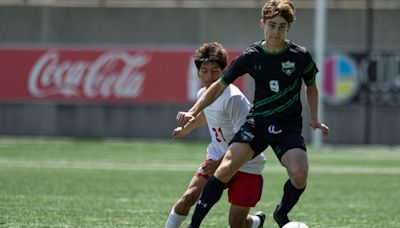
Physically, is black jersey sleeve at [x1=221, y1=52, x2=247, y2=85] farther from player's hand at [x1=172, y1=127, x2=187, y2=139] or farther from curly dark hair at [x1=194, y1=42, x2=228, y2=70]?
player's hand at [x1=172, y1=127, x2=187, y2=139]

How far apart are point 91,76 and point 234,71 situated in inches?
712

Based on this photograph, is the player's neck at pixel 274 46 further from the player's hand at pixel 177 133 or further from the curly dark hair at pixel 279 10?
the player's hand at pixel 177 133

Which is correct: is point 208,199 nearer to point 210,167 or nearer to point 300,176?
point 210,167

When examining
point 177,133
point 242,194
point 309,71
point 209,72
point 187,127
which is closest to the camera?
point 177,133

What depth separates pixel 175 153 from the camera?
2067cm

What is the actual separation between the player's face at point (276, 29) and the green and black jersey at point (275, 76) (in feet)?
0.40

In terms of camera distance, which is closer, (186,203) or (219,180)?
(219,180)

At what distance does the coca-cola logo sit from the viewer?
992 inches

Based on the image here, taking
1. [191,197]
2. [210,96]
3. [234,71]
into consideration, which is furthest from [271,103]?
[191,197]

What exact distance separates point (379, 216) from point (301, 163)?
3.02m

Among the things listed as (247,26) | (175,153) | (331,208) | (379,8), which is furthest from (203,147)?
(331,208)

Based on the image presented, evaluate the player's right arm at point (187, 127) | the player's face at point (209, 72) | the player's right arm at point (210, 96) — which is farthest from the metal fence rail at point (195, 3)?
the player's right arm at point (210, 96)

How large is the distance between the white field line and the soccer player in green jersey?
29.2ft

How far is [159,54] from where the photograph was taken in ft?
82.7
